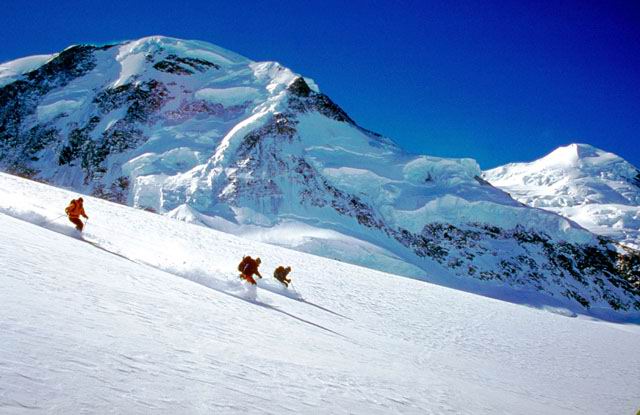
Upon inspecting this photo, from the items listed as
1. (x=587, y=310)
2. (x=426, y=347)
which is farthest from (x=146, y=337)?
(x=587, y=310)

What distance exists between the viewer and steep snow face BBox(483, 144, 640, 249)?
121m

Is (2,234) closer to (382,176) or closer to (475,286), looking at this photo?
(475,286)

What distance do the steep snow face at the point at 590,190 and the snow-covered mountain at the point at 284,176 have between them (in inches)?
1874

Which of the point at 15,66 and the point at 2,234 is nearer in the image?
the point at 2,234

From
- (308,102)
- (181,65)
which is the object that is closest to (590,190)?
(308,102)

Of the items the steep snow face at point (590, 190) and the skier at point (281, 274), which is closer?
the skier at point (281, 274)

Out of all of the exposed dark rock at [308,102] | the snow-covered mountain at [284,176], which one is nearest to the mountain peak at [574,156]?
the snow-covered mountain at [284,176]

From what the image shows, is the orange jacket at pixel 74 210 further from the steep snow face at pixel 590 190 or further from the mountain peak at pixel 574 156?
the mountain peak at pixel 574 156

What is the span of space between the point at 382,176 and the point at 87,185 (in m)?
52.3

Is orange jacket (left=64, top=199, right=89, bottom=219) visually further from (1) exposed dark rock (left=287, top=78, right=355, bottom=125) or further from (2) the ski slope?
(1) exposed dark rock (left=287, top=78, right=355, bottom=125)

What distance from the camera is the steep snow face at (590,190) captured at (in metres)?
121

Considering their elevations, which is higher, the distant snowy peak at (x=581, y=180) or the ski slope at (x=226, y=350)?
the distant snowy peak at (x=581, y=180)

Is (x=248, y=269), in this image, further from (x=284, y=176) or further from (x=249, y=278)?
(x=284, y=176)

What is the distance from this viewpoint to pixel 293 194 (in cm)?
6881
